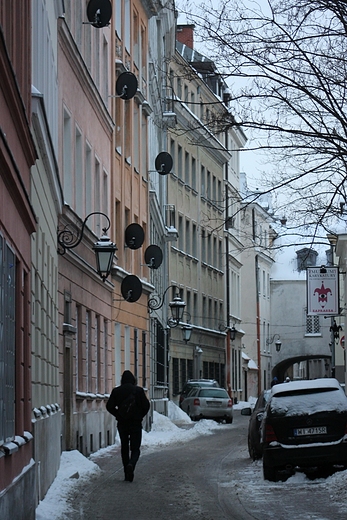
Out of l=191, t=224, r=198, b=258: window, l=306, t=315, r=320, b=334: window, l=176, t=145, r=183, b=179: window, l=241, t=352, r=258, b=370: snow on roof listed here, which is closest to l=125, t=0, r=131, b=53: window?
l=176, t=145, r=183, b=179: window

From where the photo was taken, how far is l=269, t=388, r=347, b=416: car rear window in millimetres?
17891

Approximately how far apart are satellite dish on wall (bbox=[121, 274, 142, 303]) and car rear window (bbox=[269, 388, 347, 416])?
490 inches

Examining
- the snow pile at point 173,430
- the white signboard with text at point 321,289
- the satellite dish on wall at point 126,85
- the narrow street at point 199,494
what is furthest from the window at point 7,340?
the white signboard with text at point 321,289

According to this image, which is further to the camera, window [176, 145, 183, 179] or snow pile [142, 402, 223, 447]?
window [176, 145, 183, 179]

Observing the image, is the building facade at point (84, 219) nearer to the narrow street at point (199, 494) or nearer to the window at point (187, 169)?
the narrow street at point (199, 494)

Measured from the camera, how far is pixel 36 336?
15859mm

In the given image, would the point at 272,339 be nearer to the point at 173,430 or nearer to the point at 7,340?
the point at 173,430

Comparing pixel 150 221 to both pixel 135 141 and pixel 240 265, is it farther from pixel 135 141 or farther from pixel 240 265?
pixel 240 265

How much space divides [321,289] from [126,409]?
56.8ft

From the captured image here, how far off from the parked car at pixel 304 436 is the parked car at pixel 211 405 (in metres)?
27.5

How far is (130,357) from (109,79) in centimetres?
803

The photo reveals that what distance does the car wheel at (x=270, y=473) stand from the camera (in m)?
17.9

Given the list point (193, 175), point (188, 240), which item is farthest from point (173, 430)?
point (193, 175)

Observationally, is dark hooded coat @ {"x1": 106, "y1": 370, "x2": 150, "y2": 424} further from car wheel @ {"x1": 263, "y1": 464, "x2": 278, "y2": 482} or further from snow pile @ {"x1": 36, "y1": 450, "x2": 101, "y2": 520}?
car wheel @ {"x1": 263, "y1": 464, "x2": 278, "y2": 482}
